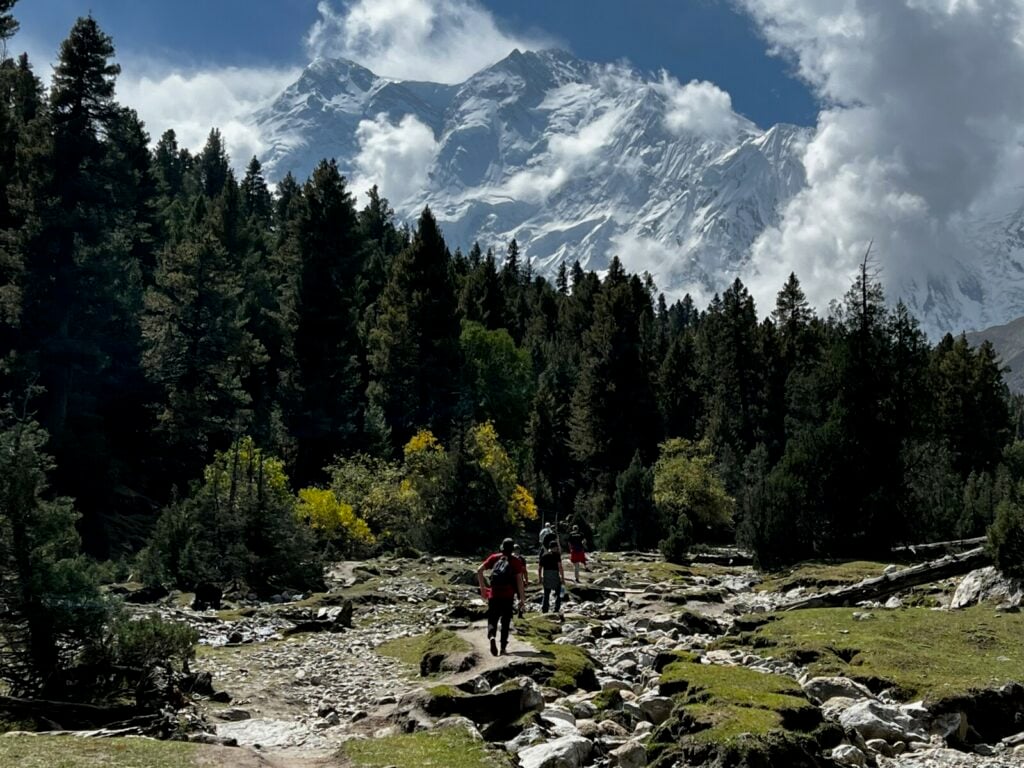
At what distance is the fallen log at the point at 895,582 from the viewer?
25891 millimetres

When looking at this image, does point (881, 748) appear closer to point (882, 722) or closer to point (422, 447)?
point (882, 722)

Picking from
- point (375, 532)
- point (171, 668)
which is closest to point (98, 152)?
point (375, 532)

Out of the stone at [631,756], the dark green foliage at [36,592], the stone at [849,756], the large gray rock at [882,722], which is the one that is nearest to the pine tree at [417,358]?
the dark green foliage at [36,592]

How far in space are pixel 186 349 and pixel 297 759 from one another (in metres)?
45.5

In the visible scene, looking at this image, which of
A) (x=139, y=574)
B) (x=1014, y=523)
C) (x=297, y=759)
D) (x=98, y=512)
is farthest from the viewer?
(x=98, y=512)

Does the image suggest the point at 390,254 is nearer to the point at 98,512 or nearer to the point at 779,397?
the point at 779,397

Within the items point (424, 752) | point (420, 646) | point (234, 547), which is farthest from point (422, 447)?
point (424, 752)

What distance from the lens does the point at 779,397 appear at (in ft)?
259

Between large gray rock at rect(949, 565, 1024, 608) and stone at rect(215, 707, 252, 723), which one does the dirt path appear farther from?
large gray rock at rect(949, 565, 1024, 608)

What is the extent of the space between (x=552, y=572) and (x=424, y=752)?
13.0 m

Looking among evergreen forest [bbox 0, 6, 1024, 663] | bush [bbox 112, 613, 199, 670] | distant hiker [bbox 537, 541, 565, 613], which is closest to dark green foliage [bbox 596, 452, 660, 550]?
evergreen forest [bbox 0, 6, 1024, 663]

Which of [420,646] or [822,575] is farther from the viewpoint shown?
[822,575]

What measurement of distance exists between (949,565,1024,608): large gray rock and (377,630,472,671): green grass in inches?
519

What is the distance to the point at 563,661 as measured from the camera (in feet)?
51.7
